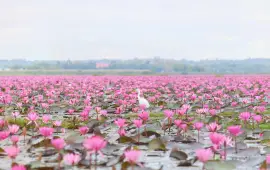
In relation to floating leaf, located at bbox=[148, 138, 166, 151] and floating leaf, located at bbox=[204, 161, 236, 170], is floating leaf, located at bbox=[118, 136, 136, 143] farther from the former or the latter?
floating leaf, located at bbox=[204, 161, 236, 170]

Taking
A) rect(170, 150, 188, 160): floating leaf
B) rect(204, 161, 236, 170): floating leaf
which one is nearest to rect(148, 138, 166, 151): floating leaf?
rect(170, 150, 188, 160): floating leaf

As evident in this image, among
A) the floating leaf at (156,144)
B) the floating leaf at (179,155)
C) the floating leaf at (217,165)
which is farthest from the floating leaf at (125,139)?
the floating leaf at (217,165)

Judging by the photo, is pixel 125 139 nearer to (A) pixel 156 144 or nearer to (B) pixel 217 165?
(A) pixel 156 144

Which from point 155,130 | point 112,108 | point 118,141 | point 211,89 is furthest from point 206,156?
point 211,89

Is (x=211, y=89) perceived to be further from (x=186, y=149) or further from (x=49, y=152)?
(x=49, y=152)

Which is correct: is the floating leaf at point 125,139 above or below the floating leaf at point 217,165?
below

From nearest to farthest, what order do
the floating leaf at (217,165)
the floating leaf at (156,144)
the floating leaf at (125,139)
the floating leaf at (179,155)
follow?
the floating leaf at (217,165)
the floating leaf at (179,155)
the floating leaf at (156,144)
the floating leaf at (125,139)

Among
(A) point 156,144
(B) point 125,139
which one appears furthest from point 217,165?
(B) point 125,139

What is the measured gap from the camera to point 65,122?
822 cm

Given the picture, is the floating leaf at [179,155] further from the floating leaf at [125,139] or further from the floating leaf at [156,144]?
the floating leaf at [125,139]

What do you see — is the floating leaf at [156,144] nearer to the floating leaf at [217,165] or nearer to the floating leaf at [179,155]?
the floating leaf at [179,155]

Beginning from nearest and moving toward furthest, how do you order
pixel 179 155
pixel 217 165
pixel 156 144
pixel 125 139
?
pixel 217 165
pixel 179 155
pixel 156 144
pixel 125 139

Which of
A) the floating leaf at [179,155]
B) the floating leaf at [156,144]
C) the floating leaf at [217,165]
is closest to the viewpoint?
the floating leaf at [217,165]

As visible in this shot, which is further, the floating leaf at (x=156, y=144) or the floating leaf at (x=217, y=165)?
the floating leaf at (x=156, y=144)
